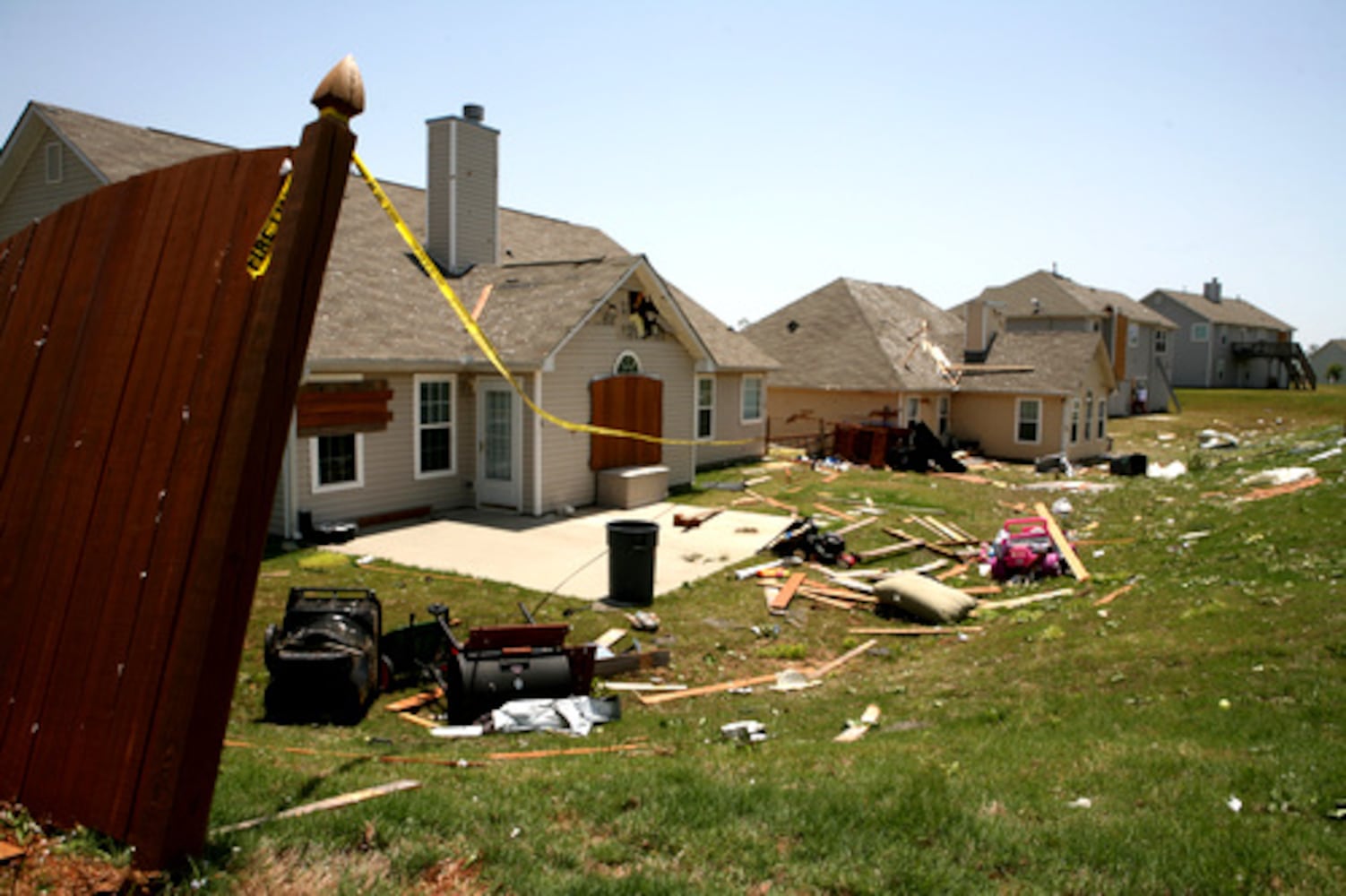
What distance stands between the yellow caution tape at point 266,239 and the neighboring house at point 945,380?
26.9m

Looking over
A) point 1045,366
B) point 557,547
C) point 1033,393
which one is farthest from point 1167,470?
point 557,547

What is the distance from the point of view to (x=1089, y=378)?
33.5 m

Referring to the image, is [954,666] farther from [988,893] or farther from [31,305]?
[31,305]

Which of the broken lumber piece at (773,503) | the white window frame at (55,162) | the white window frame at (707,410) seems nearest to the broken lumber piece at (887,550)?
the broken lumber piece at (773,503)

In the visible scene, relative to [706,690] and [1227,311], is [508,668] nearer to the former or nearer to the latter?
[706,690]

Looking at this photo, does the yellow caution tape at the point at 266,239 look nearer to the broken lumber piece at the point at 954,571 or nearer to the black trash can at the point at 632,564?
the black trash can at the point at 632,564

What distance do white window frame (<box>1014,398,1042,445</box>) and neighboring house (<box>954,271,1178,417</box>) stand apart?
17.3 meters

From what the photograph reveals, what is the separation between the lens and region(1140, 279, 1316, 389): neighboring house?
225 feet

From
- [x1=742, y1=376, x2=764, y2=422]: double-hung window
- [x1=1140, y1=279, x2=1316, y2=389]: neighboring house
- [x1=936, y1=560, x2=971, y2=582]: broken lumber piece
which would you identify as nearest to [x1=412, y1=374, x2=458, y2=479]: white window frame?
[x1=936, y1=560, x2=971, y2=582]: broken lumber piece

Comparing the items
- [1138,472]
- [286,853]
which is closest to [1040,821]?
[286,853]

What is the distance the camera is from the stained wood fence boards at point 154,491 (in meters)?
3.69

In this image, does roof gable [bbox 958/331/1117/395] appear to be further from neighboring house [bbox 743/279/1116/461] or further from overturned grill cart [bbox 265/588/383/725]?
overturned grill cart [bbox 265/588/383/725]

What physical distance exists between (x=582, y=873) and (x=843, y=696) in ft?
16.5

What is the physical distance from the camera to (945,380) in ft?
113
